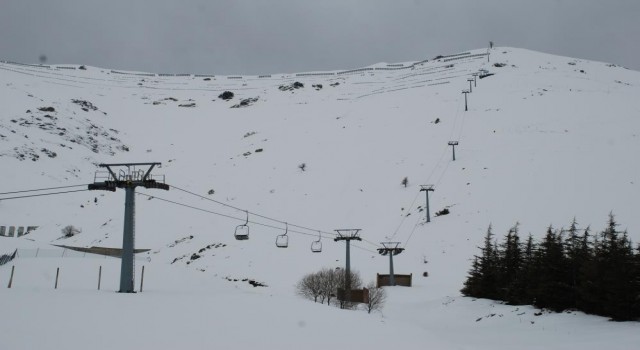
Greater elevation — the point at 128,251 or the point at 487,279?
the point at 128,251

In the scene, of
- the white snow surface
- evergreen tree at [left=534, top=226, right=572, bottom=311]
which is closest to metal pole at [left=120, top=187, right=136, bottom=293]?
the white snow surface

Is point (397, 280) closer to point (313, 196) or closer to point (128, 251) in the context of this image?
point (128, 251)

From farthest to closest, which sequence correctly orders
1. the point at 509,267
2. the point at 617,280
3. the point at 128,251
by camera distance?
1. the point at 509,267
2. the point at 128,251
3. the point at 617,280

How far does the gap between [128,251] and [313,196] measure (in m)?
43.8

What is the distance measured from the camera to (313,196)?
68.8m

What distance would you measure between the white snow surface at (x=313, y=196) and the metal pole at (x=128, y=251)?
61.1 inches

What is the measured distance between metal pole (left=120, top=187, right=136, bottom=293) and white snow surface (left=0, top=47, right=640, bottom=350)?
1553mm

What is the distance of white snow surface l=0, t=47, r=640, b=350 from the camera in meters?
18.9

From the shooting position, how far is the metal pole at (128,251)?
83.3 feet

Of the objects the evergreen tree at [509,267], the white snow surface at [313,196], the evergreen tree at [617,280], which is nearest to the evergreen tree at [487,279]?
the evergreen tree at [509,267]

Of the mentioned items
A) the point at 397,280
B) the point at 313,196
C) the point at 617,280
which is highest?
the point at 313,196

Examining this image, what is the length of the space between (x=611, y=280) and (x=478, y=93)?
8108 cm

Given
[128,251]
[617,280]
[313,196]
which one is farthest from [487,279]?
[313,196]

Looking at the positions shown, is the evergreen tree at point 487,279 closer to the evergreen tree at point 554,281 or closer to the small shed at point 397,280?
the evergreen tree at point 554,281
